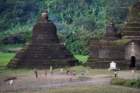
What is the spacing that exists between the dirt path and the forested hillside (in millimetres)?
30084

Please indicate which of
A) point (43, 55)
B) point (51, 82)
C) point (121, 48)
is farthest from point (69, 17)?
point (51, 82)

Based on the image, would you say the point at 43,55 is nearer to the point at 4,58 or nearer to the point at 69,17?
the point at 4,58

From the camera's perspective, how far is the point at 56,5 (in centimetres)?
11288

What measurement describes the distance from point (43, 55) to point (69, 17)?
49890 mm

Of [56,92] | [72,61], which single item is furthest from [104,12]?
[56,92]

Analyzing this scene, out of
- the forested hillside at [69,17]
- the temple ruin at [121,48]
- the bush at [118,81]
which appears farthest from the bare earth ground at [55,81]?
the forested hillside at [69,17]

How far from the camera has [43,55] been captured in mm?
56938

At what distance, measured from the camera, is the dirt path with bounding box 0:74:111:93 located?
43644 mm

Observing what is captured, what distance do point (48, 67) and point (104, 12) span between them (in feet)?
144

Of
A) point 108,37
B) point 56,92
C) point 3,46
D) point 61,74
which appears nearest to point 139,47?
point 108,37

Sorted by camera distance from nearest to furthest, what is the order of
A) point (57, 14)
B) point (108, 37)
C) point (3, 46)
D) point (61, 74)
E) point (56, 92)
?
point (56, 92) < point (61, 74) < point (108, 37) < point (3, 46) < point (57, 14)

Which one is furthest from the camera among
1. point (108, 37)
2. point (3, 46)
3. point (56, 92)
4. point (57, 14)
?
point (57, 14)

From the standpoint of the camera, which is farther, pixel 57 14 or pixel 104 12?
pixel 57 14

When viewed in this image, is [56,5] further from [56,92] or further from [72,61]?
[56,92]
